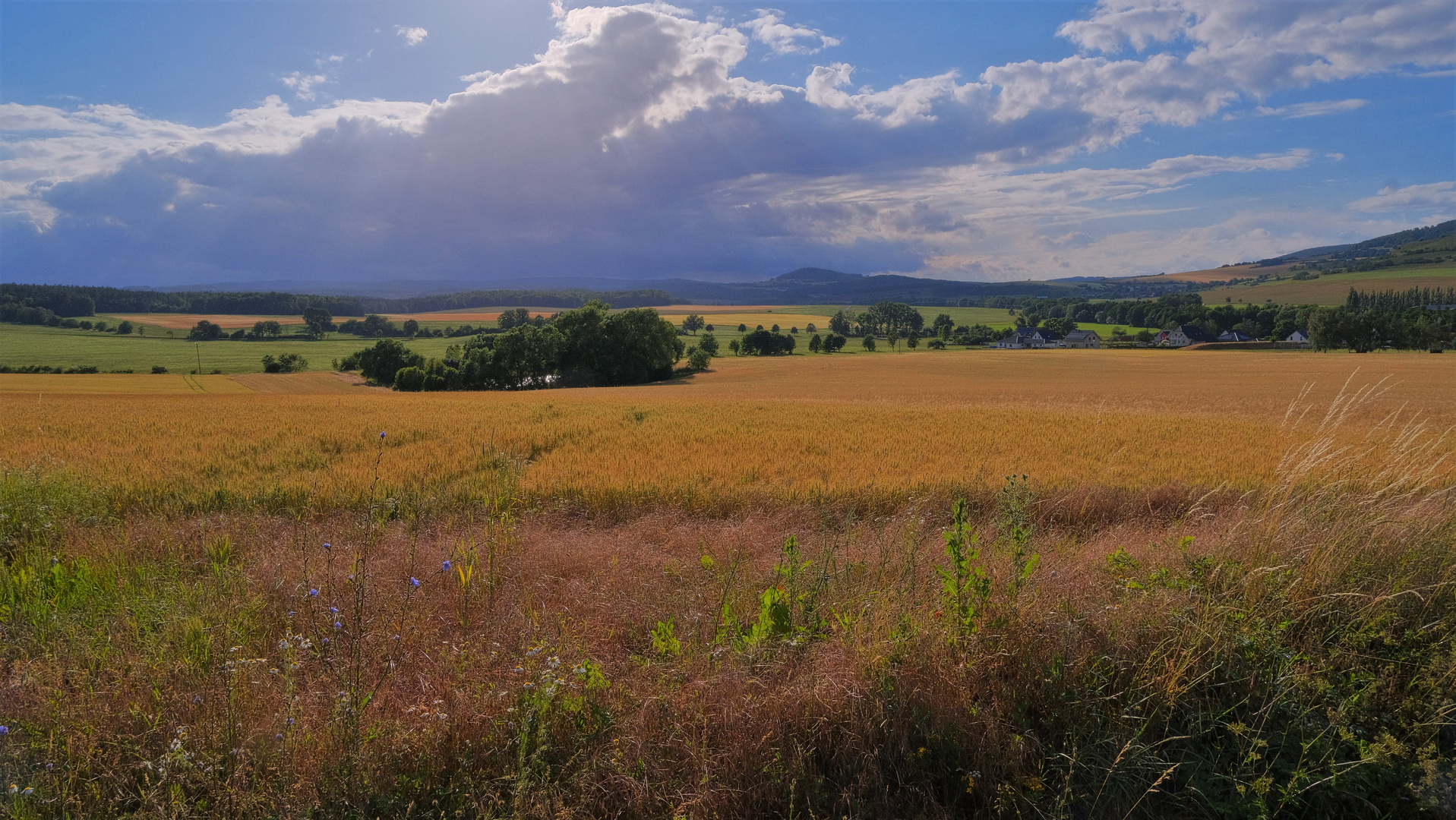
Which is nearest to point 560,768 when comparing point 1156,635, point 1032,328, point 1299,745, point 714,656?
point 714,656

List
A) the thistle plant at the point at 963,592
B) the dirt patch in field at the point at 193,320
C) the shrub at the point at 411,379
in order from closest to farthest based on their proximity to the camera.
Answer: the thistle plant at the point at 963,592
the shrub at the point at 411,379
the dirt patch in field at the point at 193,320

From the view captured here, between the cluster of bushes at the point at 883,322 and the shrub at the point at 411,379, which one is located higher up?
the cluster of bushes at the point at 883,322

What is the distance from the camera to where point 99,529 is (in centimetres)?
706

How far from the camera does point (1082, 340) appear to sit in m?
127

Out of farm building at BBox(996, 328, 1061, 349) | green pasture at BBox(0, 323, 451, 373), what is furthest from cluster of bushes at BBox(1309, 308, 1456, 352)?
green pasture at BBox(0, 323, 451, 373)

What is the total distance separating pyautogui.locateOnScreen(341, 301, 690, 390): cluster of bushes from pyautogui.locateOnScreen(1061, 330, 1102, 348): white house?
3427 inches

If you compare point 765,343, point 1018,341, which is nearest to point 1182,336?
point 1018,341

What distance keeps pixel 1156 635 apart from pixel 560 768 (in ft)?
12.6

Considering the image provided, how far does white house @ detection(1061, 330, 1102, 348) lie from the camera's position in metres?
125

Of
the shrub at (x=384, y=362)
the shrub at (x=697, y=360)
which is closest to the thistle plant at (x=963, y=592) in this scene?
A: the shrub at (x=697, y=360)

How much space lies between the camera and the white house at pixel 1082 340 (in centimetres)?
12458

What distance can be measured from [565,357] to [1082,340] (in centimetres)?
10094

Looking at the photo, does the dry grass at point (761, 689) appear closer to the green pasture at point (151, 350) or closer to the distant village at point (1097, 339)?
the green pasture at point (151, 350)

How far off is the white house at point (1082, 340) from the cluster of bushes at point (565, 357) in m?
87.1
